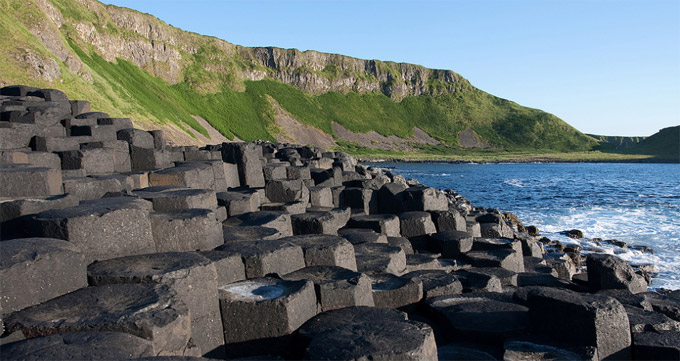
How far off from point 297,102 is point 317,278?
379 feet

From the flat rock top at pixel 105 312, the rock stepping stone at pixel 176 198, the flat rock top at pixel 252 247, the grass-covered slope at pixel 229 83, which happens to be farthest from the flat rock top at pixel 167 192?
the grass-covered slope at pixel 229 83

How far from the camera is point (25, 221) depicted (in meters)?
5.59

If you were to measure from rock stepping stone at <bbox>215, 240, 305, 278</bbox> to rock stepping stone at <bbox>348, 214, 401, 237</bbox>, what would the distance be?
11.9 feet

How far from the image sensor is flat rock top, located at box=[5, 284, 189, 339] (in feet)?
13.0

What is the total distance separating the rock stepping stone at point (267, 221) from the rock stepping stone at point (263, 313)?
304 centimetres

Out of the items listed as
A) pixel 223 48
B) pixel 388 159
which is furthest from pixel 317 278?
pixel 223 48

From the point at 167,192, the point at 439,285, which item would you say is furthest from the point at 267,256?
the point at 167,192

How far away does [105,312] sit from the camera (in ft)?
13.7

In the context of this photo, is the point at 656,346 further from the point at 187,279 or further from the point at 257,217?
the point at 257,217

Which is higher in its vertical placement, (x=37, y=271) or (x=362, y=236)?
(x=37, y=271)

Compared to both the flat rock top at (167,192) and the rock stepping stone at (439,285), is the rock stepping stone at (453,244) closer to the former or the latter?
the rock stepping stone at (439,285)

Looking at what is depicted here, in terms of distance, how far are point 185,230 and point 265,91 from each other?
364ft

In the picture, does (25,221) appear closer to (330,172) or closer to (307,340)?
(307,340)

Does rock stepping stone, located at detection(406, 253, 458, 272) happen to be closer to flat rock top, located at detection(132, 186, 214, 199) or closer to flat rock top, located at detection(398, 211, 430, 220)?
flat rock top, located at detection(398, 211, 430, 220)
